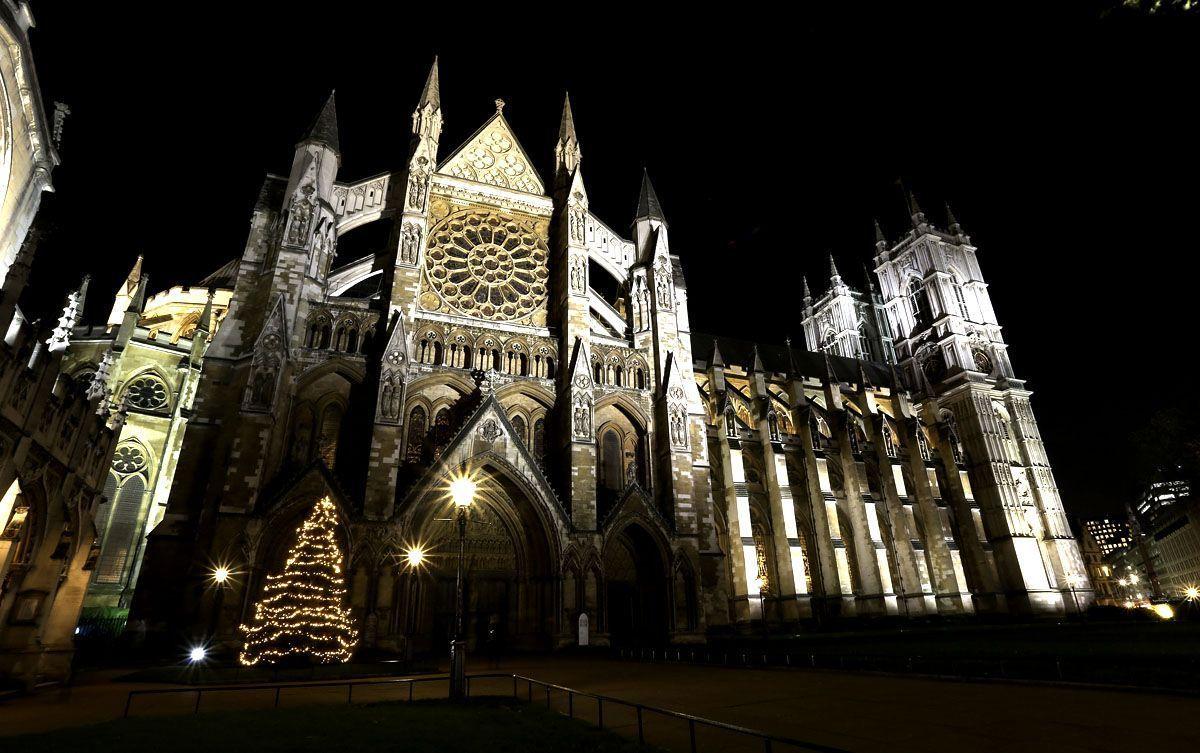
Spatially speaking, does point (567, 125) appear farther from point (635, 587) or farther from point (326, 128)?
point (635, 587)

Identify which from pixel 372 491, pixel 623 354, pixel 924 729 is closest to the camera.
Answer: pixel 924 729

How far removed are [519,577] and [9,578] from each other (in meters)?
13.3

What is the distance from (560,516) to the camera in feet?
69.1

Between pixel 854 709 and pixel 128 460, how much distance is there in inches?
1161

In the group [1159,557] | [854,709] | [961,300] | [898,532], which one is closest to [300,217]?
[854,709]

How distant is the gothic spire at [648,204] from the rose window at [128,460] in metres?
25.2

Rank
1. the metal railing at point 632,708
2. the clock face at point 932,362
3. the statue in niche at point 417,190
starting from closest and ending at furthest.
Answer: the metal railing at point 632,708
the statue in niche at point 417,190
the clock face at point 932,362

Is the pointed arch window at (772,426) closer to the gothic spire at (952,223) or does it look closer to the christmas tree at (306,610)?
the christmas tree at (306,610)

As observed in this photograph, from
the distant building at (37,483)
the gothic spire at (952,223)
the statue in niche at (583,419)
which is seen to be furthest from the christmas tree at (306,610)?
the gothic spire at (952,223)

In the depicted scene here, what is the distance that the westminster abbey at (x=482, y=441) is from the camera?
1888cm

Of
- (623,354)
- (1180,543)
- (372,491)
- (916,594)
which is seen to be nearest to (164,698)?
(372,491)

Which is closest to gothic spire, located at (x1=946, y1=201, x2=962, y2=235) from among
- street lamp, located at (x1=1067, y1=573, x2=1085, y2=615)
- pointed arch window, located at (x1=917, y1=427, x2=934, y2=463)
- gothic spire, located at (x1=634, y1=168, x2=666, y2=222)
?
pointed arch window, located at (x1=917, y1=427, x2=934, y2=463)

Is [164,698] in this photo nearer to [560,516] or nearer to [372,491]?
[372,491]

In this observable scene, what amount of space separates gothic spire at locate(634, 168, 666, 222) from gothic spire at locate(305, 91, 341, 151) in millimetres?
14483
